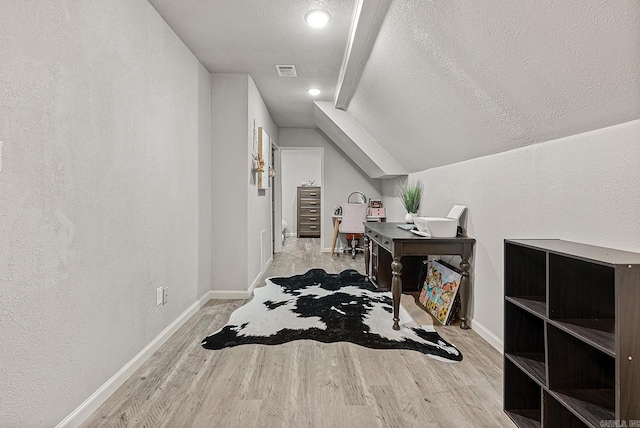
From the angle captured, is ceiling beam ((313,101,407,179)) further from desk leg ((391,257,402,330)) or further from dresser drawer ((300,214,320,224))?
dresser drawer ((300,214,320,224))

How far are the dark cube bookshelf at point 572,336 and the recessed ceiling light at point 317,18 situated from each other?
6.43ft

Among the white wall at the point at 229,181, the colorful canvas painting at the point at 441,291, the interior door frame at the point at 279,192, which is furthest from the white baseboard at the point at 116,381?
the interior door frame at the point at 279,192

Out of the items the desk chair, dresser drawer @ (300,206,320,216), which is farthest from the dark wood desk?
dresser drawer @ (300,206,320,216)

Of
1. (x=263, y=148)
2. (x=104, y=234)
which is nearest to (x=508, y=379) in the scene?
(x=104, y=234)

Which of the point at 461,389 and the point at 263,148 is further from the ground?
the point at 263,148

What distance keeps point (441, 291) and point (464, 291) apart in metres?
0.30

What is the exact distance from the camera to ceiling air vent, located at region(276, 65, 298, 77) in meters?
3.52

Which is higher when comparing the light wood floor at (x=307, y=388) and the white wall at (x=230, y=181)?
the white wall at (x=230, y=181)

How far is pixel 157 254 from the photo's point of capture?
2475mm

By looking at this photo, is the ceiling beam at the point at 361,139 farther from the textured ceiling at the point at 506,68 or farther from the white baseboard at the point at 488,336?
the white baseboard at the point at 488,336

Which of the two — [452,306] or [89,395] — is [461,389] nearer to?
[452,306]

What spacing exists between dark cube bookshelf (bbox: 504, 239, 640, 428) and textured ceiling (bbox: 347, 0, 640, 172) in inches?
25.8

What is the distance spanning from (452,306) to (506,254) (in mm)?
1315

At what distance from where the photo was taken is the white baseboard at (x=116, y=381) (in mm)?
1607
